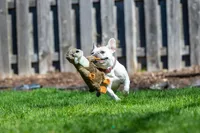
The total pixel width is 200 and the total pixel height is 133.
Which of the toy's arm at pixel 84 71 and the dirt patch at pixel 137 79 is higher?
the toy's arm at pixel 84 71

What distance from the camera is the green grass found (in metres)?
4.29

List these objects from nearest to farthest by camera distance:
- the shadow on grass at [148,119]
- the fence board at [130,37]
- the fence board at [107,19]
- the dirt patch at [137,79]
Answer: the shadow on grass at [148,119], the dirt patch at [137,79], the fence board at [130,37], the fence board at [107,19]

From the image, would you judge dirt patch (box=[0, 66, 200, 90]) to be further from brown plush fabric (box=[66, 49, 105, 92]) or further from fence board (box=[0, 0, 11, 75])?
brown plush fabric (box=[66, 49, 105, 92])

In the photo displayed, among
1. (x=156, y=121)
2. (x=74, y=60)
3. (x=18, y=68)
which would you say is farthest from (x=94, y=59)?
(x=18, y=68)

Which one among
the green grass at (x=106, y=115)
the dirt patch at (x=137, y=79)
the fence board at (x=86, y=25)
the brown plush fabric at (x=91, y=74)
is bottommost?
Result: the dirt patch at (x=137, y=79)

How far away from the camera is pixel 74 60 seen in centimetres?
612

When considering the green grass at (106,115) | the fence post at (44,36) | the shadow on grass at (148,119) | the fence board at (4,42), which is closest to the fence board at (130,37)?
the fence post at (44,36)

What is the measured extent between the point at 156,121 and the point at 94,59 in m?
2.20

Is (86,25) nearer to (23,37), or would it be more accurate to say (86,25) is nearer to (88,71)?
(23,37)

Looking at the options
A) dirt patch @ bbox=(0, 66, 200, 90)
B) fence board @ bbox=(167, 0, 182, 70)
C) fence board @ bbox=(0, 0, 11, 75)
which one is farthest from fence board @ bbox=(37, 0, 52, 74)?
fence board @ bbox=(167, 0, 182, 70)

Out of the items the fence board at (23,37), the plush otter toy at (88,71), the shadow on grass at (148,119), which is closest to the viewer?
the shadow on grass at (148,119)

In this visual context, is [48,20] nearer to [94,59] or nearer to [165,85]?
Answer: [165,85]

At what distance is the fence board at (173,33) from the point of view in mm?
10320

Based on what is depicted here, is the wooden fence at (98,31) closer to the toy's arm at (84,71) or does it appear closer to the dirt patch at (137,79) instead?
the dirt patch at (137,79)
